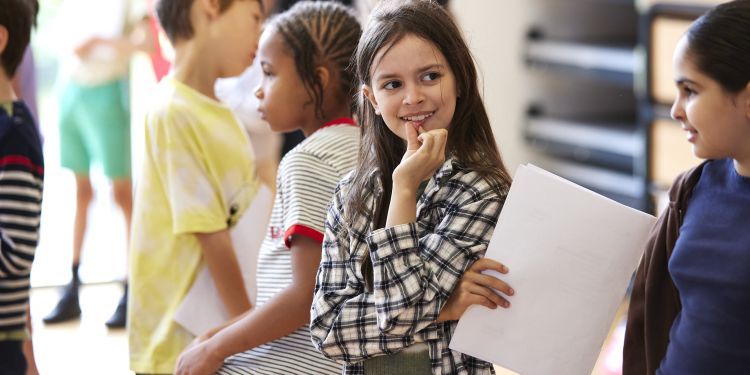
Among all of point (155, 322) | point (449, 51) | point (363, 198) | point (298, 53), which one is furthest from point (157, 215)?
point (449, 51)

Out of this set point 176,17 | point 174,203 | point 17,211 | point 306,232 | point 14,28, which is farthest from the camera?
point 176,17

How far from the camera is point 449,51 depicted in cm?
120

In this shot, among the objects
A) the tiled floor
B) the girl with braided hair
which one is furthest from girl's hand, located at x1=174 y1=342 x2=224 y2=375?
the tiled floor

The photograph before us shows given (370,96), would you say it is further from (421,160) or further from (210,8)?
(210,8)

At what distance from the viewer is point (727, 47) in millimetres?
1161

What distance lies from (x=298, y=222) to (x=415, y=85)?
0.29m

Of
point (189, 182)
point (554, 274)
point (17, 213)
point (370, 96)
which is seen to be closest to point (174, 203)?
point (189, 182)

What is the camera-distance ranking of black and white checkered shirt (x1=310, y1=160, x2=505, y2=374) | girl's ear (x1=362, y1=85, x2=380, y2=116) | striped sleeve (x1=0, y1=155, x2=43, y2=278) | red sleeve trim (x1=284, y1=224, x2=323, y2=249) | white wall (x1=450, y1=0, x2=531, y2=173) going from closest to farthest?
1. black and white checkered shirt (x1=310, y1=160, x2=505, y2=374)
2. girl's ear (x1=362, y1=85, x2=380, y2=116)
3. red sleeve trim (x1=284, y1=224, x2=323, y2=249)
4. striped sleeve (x1=0, y1=155, x2=43, y2=278)
5. white wall (x1=450, y1=0, x2=531, y2=173)

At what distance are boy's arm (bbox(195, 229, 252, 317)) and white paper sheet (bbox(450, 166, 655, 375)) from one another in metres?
0.66

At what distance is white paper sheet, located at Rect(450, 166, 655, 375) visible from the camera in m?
1.13

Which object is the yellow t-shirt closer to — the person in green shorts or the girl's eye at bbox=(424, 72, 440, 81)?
the girl's eye at bbox=(424, 72, 440, 81)

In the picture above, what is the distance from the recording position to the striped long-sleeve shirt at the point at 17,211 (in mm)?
1503

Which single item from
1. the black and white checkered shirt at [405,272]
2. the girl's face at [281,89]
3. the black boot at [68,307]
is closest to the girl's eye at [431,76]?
the black and white checkered shirt at [405,272]

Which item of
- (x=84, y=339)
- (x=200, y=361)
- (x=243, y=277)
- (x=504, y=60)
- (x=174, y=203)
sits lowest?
(x=84, y=339)
